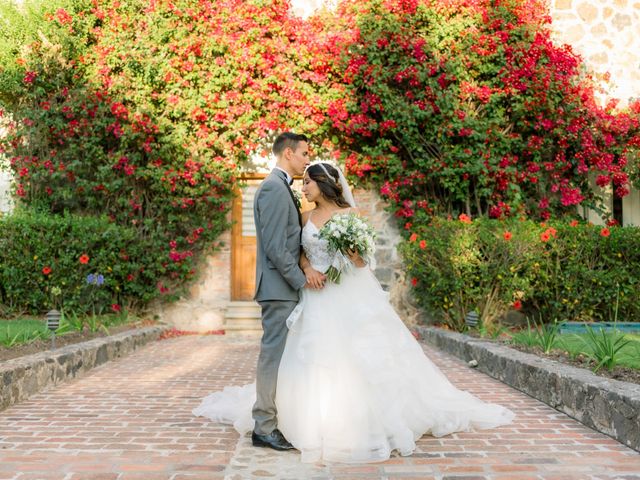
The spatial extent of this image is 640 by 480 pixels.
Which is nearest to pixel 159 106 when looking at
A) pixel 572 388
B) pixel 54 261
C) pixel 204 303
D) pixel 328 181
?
pixel 54 261

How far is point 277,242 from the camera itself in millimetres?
3443

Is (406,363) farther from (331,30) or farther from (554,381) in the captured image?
(331,30)

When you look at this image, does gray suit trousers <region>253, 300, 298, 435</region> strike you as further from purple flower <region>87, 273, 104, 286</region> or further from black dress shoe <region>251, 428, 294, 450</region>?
purple flower <region>87, 273, 104, 286</region>

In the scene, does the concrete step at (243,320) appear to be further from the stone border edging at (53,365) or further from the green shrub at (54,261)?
the stone border edging at (53,365)

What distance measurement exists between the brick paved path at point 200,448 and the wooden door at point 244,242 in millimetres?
5360

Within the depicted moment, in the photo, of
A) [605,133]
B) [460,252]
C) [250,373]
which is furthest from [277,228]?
[605,133]

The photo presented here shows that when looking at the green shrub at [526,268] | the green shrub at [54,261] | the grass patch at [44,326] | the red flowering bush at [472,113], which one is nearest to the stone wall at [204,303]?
the grass patch at [44,326]

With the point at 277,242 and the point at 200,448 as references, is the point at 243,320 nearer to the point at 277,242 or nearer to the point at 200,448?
the point at 200,448

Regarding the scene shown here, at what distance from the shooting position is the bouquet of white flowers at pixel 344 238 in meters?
3.53

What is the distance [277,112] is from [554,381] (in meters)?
6.84

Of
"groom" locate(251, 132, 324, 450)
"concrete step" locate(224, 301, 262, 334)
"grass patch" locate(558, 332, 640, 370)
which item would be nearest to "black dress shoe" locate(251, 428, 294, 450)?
"groom" locate(251, 132, 324, 450)

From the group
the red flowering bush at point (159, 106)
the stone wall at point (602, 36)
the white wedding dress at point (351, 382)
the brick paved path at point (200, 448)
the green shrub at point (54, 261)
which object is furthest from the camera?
the stone wall at point (602, 36)

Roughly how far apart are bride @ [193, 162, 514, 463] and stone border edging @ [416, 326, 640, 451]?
2.17 feet

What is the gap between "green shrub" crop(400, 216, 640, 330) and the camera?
26.6ft
